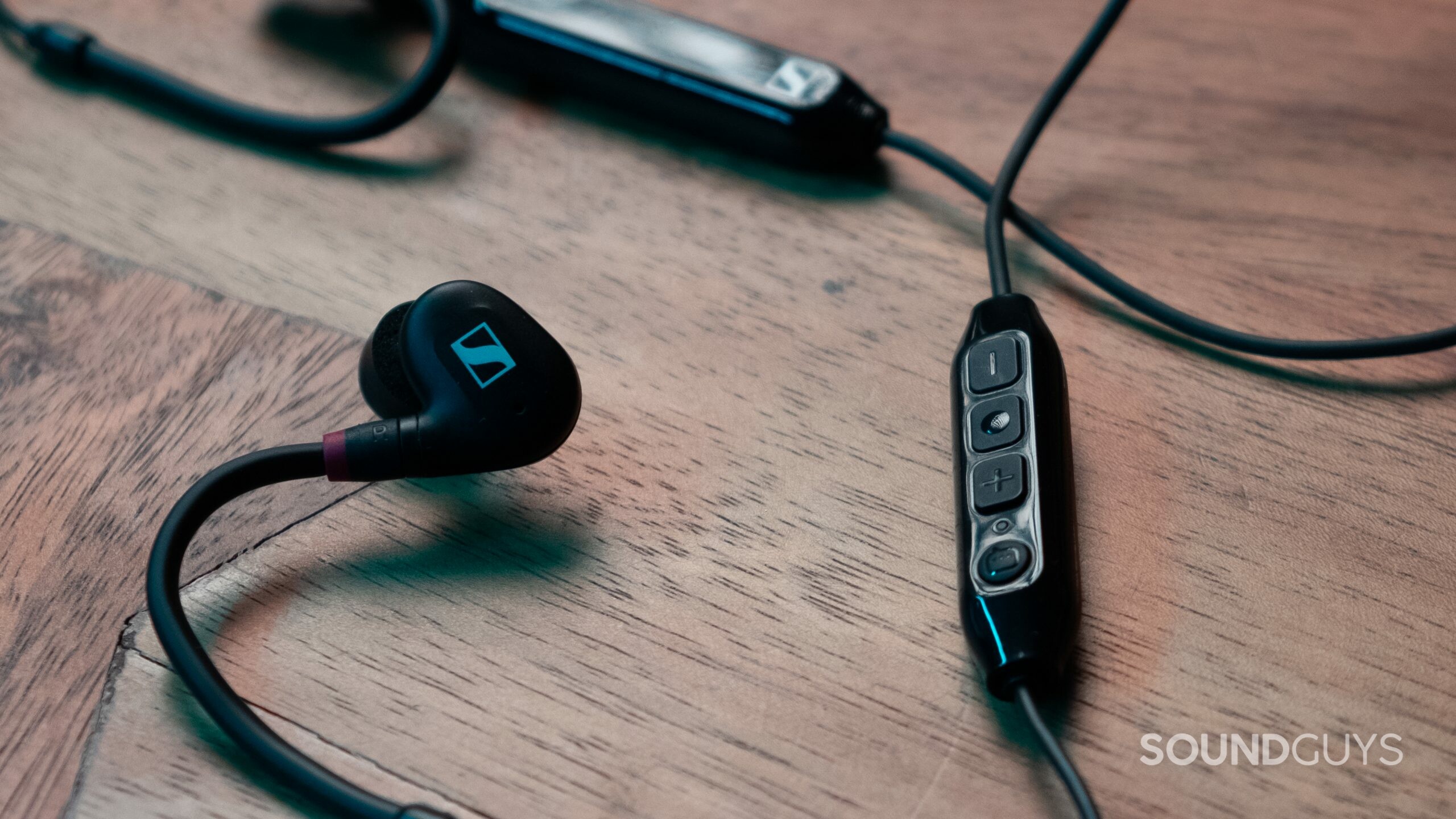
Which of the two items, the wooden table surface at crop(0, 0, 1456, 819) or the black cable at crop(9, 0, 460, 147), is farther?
the black cable at crop(9, 0, 460, 147)

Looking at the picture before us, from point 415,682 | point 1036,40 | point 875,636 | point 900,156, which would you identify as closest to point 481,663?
point 415,682

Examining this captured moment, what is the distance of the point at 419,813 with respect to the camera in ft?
1.09

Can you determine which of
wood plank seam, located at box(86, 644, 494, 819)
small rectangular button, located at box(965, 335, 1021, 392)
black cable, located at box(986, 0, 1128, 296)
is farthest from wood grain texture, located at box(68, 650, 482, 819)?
Result: black cable, located at box(986, 0, 1128, 296)

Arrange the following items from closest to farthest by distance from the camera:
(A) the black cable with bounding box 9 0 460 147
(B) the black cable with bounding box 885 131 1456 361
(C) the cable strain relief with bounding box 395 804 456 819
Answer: (C) the cable strain relief with bounding box 395 804 456 819, (B) the black cable with bounding box 885 131 1456 361, (A) the black cable with bounding box 9 0 460 147

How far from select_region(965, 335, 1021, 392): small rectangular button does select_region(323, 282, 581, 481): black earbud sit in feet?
0.55

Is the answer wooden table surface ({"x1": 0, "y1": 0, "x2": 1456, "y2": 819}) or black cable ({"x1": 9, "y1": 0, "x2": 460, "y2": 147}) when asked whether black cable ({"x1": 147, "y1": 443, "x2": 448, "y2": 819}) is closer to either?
wooden table surface ({"x1": 0, "y1": 0, "x2": 1456, "y2": 819})

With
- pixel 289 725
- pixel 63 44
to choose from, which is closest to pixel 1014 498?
pixel 289 725

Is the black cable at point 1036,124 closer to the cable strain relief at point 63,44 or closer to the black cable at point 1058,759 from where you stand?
the black cable at point 1058,759

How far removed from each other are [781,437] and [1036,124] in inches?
9.3

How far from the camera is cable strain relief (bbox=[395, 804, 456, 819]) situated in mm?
330

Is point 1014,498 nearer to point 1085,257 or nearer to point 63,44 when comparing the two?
point 1085,257

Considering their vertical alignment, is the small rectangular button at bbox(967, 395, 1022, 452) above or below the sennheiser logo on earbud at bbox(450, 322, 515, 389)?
above

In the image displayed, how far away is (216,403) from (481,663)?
0.62 ft

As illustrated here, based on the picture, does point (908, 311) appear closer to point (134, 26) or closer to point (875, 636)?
point (875, 636)
